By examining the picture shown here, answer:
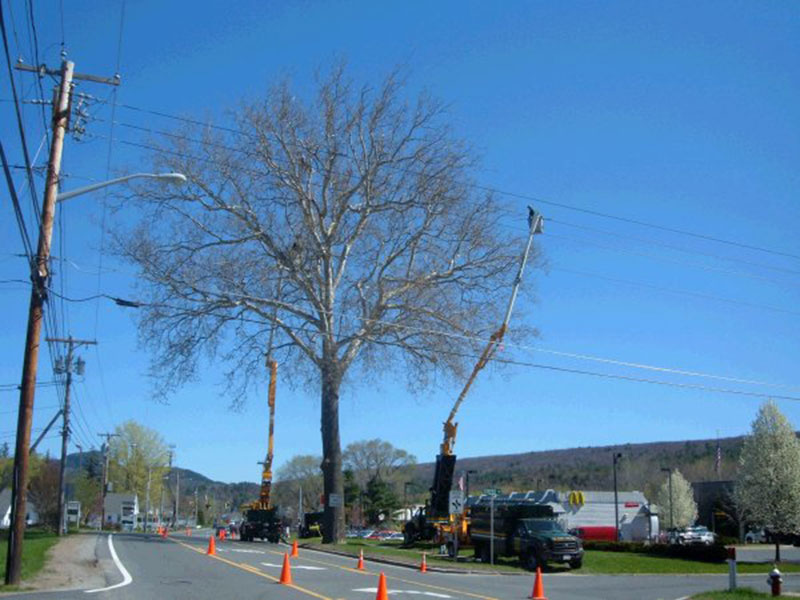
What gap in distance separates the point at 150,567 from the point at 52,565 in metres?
3.31

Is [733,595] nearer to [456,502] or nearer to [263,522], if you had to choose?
[456,502]

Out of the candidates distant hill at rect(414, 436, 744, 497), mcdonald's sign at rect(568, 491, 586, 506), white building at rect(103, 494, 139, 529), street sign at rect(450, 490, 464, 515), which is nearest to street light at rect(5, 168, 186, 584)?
street sign at rect(450, 490, 464, 515)

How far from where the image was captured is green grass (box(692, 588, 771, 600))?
2033cm

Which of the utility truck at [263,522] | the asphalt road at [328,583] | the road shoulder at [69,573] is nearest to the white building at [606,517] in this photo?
the utility truck at [263,522]

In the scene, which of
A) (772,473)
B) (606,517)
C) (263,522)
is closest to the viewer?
(772,473)

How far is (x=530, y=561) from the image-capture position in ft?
103

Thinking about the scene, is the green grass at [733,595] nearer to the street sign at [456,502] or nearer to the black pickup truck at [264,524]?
the street sign at [456,502]

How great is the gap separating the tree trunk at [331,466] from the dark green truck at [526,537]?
28.2ft

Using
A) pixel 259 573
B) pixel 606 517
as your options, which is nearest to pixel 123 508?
pixel 606 517

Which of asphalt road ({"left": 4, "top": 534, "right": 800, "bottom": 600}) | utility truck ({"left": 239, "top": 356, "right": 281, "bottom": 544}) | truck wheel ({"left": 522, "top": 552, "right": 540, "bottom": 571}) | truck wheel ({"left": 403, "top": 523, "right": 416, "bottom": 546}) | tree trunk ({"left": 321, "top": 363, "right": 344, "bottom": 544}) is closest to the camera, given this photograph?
asphalt road ({"left": 4, "top": 534, "right": 800, "bottom": 600})

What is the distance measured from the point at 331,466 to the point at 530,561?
1378 centimetres

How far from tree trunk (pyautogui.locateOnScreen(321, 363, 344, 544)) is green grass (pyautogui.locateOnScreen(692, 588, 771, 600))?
22447mm

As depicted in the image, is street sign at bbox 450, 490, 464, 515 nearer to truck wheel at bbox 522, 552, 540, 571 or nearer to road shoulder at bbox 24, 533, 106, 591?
truck wheel at bbox 522, 552, 540, 571

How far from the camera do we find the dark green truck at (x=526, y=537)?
3034cm
